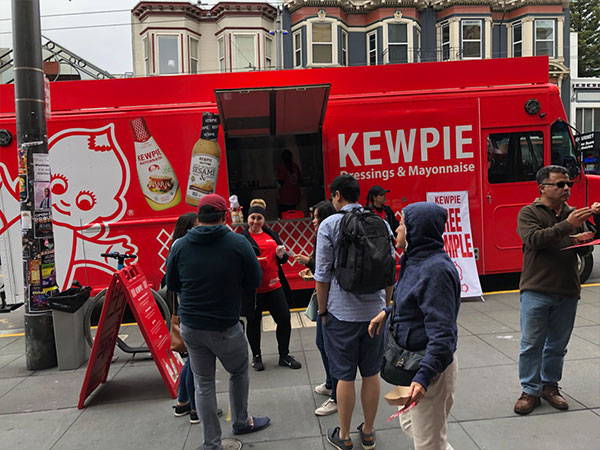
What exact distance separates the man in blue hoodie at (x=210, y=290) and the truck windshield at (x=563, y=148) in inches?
233

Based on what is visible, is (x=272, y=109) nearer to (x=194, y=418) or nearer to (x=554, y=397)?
(x=194, y=418)

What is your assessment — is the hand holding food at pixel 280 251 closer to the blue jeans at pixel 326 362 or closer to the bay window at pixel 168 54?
the blue jeans at pixel 326 362

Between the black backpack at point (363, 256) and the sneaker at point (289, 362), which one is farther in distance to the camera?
the sneaker at point (289, 362)

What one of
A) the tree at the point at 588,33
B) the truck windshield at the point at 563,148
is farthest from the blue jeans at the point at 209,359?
the tree at the point at 588,33

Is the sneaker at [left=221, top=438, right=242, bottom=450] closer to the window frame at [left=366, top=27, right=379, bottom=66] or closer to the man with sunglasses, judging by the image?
the man with sunglasses

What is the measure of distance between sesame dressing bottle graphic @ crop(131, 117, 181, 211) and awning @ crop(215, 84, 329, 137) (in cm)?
106

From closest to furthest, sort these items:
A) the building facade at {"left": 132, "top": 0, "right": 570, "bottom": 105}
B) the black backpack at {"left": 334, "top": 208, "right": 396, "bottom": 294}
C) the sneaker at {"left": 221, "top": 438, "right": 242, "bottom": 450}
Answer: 1. the black backpack at {"left": 334, "top": 208, "right": 396, "bottom": 294}
2. the sneaker at {"left": 221, "top": 438, "right": 242, "bottom": 450}
3. the building facade at {"left": 132, "top": 0, "right": 570, "bottom": 105}

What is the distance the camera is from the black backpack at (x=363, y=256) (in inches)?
118

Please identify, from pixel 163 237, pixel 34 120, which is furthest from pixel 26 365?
pixel 34 120

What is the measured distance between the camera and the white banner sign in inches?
268

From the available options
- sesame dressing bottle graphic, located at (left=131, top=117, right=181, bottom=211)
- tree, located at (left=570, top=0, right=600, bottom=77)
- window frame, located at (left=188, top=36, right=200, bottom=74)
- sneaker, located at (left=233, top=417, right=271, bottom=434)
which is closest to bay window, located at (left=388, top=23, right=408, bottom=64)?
window frame, located at (left=188, top=36, right=200, bottom=74)

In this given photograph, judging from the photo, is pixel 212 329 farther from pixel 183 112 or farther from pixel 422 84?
pixel 422 84

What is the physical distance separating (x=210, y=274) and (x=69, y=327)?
2.87m

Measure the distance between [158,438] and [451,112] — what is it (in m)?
5.79
